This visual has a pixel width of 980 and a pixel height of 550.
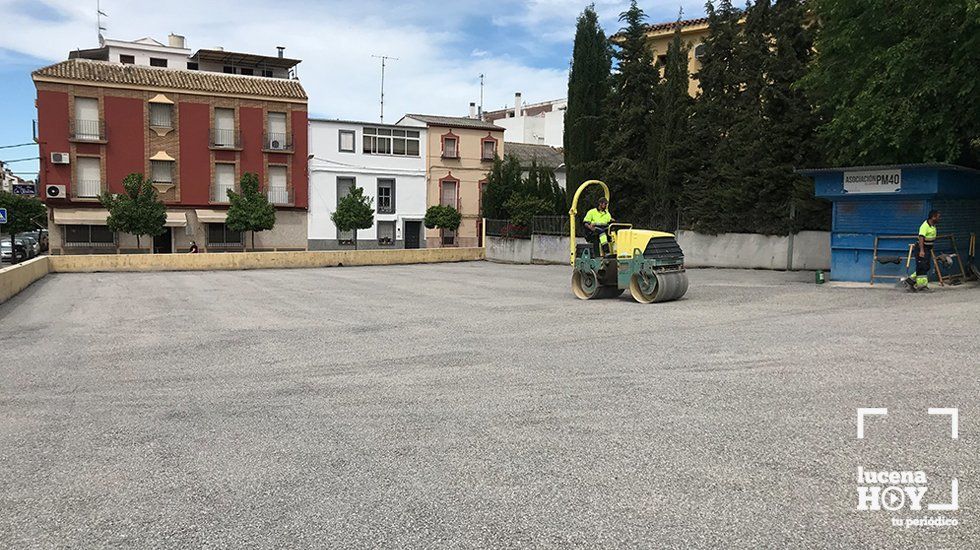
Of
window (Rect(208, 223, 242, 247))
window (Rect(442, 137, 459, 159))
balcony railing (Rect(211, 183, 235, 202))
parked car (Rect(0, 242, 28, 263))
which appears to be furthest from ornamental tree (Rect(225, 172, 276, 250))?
window (Rect(442, 137, 459, 159))

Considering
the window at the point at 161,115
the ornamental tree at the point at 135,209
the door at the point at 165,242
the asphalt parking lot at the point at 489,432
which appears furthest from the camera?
the door at the point at 165,242

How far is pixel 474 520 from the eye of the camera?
13.0 feet

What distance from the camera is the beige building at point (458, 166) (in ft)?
168

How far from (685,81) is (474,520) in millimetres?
26578

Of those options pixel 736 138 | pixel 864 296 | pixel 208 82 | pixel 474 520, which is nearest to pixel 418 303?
pixel 864 296

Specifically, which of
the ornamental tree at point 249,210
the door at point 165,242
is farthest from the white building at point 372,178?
the door at point 165,242

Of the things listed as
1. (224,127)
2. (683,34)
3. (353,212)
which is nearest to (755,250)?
(683,34)

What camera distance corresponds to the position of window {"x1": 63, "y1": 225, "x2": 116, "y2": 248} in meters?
42.1

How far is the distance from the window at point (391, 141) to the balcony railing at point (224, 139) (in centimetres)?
820

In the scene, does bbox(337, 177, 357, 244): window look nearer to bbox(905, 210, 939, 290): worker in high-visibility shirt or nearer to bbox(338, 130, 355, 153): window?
bbox(338, 130, 355, 153): window

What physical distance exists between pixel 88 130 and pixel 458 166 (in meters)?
22.9

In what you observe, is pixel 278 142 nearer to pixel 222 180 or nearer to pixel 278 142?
pixel 278 142

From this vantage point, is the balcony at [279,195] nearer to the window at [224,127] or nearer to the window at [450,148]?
the window at [224,127]

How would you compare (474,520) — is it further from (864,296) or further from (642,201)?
(642,201)
